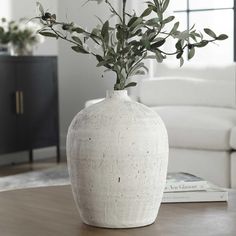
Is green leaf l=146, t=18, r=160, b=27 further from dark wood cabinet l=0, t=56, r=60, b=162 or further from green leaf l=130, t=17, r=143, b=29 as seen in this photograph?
dark wood cabinet l=0, t=56, r=60, b=162

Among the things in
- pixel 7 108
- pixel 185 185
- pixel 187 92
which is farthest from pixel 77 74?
pixel 185 185

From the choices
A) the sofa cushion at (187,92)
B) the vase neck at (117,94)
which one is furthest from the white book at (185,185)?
the sofa cushion at (187,92)

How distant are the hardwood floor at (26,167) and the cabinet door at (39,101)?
0.48ft

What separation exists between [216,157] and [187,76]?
99 centimetres

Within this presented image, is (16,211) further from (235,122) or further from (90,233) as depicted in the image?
(235,122)

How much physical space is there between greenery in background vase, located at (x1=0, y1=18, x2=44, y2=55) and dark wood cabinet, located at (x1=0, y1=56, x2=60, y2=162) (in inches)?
4.4

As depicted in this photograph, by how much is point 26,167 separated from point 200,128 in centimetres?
176

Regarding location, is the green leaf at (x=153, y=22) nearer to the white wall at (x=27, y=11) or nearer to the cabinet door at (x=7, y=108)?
the cabinet door at (x=7, y=108)

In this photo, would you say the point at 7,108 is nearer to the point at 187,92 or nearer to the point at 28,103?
the point at 28,103

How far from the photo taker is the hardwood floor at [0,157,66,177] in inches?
192

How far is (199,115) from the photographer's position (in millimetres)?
4035

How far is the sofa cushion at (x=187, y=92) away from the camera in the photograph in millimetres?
4422

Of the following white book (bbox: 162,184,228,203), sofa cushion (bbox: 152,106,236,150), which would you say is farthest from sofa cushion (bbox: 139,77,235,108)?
white book (bbox: 162,184,228,203)

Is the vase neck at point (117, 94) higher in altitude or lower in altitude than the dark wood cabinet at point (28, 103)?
higher
